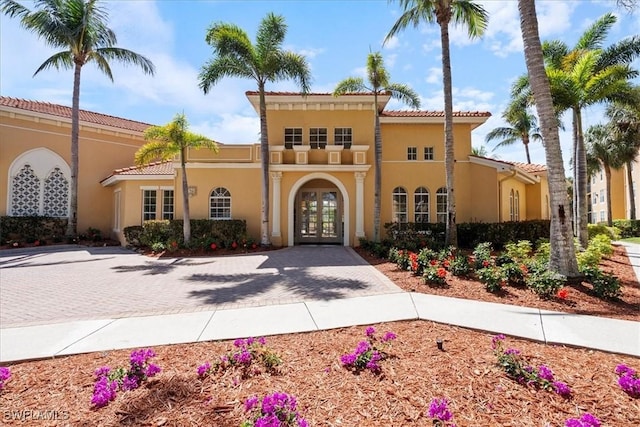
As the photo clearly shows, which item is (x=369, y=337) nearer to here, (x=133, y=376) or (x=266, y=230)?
(x=133, y=376)

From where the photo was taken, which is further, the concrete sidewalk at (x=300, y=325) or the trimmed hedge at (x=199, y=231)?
the trimmed hedge at (x=199, y=231)

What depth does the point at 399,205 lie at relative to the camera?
1598 centimetres

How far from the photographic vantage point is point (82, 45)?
1755cm

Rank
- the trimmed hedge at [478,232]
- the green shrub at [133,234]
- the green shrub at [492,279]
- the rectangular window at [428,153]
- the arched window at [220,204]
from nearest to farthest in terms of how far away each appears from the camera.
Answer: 1. the green shrub at [492,279]
2. the trimmed hedge at [478,232]
3. the arched window at [220,204]
4. the green shrub at [133,234]
5. the rectangular window at [428,153]

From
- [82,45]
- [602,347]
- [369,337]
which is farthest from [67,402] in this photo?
[82,45]

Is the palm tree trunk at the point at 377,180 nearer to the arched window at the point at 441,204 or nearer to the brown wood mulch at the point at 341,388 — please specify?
the arched window at the point at 441,204

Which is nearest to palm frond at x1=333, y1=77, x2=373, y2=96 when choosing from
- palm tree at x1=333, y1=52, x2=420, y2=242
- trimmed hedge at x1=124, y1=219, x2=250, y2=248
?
palm tree at x1=333, y1=52, x2=420, y2=242

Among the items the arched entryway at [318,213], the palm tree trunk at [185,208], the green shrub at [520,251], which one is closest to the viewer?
the green shrub at [520,251]

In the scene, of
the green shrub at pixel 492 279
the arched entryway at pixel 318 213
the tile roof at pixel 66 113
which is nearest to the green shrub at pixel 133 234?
the arched entryway at pixel 318 213

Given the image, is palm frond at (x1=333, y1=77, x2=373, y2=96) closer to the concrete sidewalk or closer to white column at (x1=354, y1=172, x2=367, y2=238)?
white column at (x1=354, y1=172, x2=367, y2=238)

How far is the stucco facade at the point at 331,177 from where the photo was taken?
15266 millimetres

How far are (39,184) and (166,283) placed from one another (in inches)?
680

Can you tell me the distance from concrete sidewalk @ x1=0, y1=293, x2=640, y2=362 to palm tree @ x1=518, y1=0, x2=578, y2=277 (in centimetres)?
217

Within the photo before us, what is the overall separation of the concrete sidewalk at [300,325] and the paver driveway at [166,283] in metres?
Answer: 0.56
